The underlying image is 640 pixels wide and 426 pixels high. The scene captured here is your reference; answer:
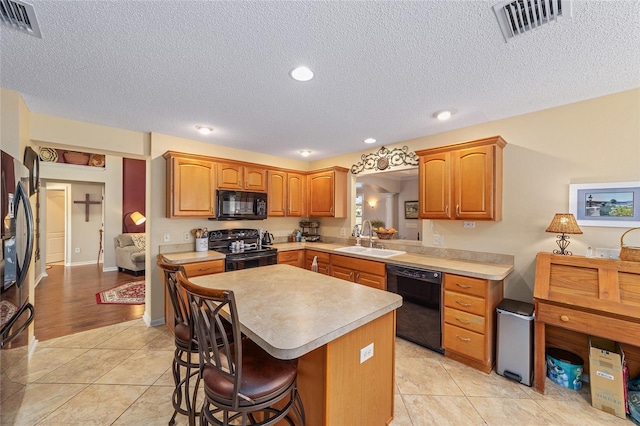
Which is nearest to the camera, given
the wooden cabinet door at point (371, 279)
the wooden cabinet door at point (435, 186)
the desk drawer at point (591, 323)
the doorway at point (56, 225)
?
the desk drawer at point (591, 323)

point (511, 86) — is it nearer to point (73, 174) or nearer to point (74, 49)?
point (74, 49)

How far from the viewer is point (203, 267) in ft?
10.3

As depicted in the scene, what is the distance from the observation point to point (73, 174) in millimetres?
6109

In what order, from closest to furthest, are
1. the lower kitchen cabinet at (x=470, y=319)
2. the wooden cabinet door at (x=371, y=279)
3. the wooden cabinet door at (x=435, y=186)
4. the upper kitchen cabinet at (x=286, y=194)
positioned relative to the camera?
the lower kitchen cabinet at (x=470, y=319)
the wooden cabinet door at (x=435, y=186)
the wooden cabinet door at (x=371, y=279)
the upper kitchen cabinet at (x=286, y=194)

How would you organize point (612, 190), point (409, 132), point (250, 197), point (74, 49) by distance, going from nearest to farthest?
point (74, 49) → point (612, 190) → point (409, 132) → point (250, 197)

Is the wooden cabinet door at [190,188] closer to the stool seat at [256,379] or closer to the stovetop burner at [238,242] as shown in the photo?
the stovetop burner at [238,242]

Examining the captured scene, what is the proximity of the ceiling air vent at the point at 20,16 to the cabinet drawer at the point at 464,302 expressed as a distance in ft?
11.6

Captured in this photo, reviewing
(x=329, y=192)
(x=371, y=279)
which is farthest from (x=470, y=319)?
(x=329, y=192)

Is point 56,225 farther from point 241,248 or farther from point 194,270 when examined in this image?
point 194,270

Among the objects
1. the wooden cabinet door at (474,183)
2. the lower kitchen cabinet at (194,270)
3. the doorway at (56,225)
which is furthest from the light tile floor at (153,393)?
the doorway at (56,225)

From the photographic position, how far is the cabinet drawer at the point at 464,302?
7.89 feet

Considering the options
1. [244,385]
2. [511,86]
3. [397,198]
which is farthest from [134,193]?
[511,86]

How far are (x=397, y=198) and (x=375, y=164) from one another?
10.7 feet

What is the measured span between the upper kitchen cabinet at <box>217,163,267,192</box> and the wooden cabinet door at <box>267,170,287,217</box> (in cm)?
13
